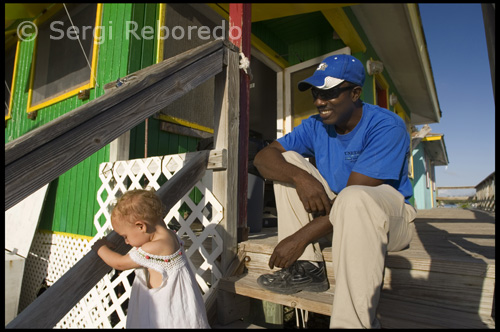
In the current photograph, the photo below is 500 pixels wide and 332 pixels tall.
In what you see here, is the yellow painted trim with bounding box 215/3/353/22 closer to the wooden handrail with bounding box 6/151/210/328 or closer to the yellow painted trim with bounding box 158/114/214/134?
the yellow painted trim with bounding box 158/114/214/134

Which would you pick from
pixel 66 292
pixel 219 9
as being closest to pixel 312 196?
pixel 66 292

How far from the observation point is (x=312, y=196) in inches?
72.9

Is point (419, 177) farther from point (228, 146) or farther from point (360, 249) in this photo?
point (360, 249)

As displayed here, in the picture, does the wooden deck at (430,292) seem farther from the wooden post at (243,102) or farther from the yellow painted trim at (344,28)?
the yellow painted trim at (344,28)

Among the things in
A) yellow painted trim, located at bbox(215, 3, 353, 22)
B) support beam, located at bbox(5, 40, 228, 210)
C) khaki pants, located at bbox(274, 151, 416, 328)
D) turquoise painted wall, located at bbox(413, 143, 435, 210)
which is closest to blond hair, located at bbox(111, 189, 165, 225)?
support beam, located at bbox(5, 40, 228, 210)

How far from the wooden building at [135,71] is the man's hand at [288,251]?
0.50 m

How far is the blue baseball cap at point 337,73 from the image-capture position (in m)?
2.06

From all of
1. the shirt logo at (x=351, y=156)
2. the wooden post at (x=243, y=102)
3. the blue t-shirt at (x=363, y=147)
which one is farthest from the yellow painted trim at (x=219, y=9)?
the shirt logo at (x=351, y=156)

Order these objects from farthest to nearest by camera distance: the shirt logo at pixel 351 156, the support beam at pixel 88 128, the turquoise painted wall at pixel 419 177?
the turquoise painted wall at pixel 419 177 → the shirt logo at pixel 351 156 → the support beam at pixel 88 128

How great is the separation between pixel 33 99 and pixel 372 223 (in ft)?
18.4

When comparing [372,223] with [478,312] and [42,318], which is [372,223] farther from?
[42,318]

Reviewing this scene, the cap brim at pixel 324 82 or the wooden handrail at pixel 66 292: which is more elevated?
the cap brim at pixel 324 82

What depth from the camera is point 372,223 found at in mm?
1430
